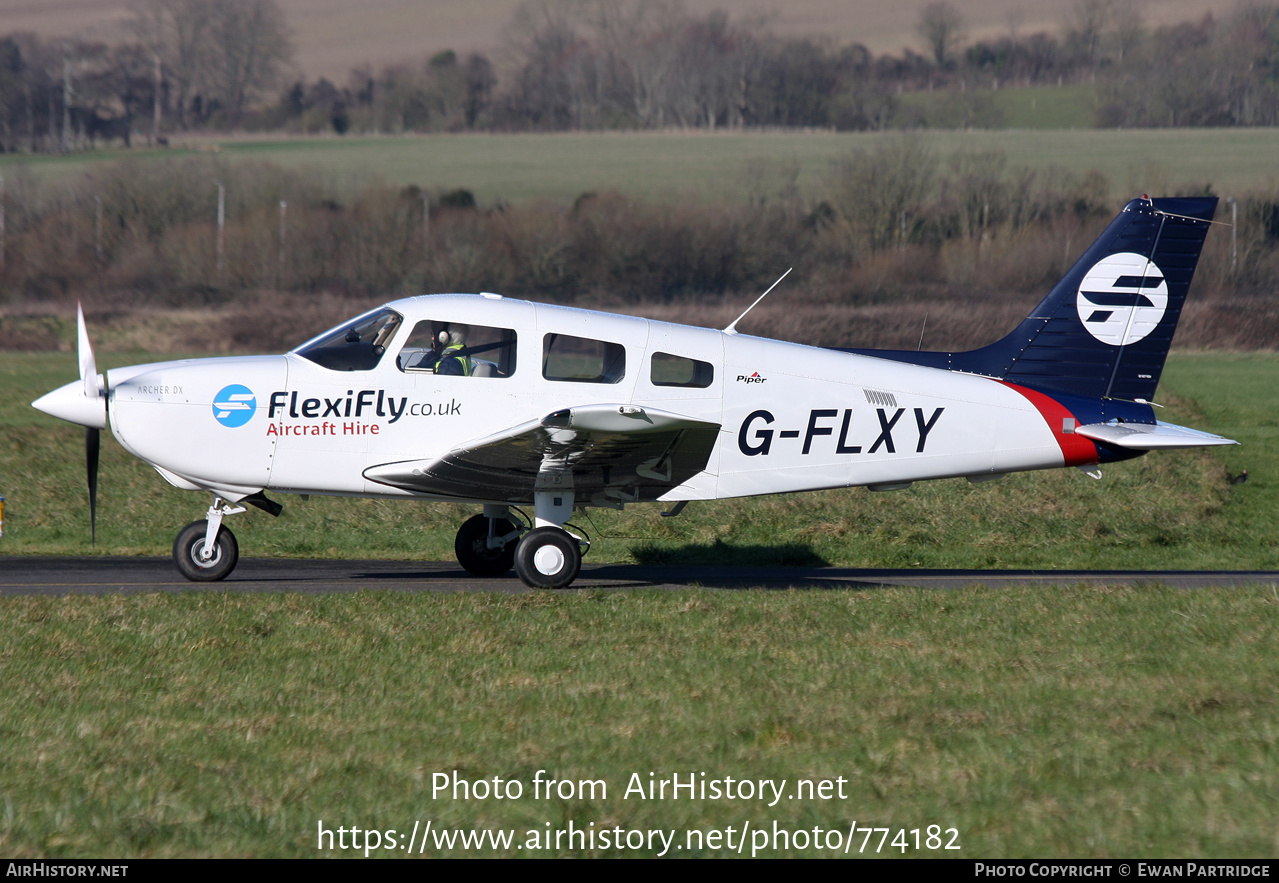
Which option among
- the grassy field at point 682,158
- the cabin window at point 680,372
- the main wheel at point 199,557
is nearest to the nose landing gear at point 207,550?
the main wheel at point 199,557

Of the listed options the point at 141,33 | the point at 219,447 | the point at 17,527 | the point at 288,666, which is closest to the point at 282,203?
the point at 17,527

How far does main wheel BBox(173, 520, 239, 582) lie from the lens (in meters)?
10.9

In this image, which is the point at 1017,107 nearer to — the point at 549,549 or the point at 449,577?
the point at 449,577

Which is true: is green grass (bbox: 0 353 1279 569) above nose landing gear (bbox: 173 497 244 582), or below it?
below

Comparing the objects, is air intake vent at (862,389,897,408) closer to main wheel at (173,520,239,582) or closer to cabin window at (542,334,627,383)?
cabin window at (542,334,627,383)

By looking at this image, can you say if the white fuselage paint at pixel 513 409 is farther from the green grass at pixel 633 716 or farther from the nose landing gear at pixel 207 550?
the green grass at pixel 633 716

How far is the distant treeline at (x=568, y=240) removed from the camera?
4600cm

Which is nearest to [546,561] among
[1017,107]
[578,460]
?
[578,460]

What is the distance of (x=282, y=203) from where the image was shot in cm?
5147

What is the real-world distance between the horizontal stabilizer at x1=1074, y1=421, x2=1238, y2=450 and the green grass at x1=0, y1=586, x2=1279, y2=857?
1.58 m

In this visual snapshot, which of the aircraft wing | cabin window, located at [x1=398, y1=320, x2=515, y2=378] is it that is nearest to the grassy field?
the aircraft wing

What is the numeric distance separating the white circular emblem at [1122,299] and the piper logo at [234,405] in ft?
26.7

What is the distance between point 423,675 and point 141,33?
101 m

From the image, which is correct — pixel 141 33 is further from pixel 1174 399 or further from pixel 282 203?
pixel 1174 399
